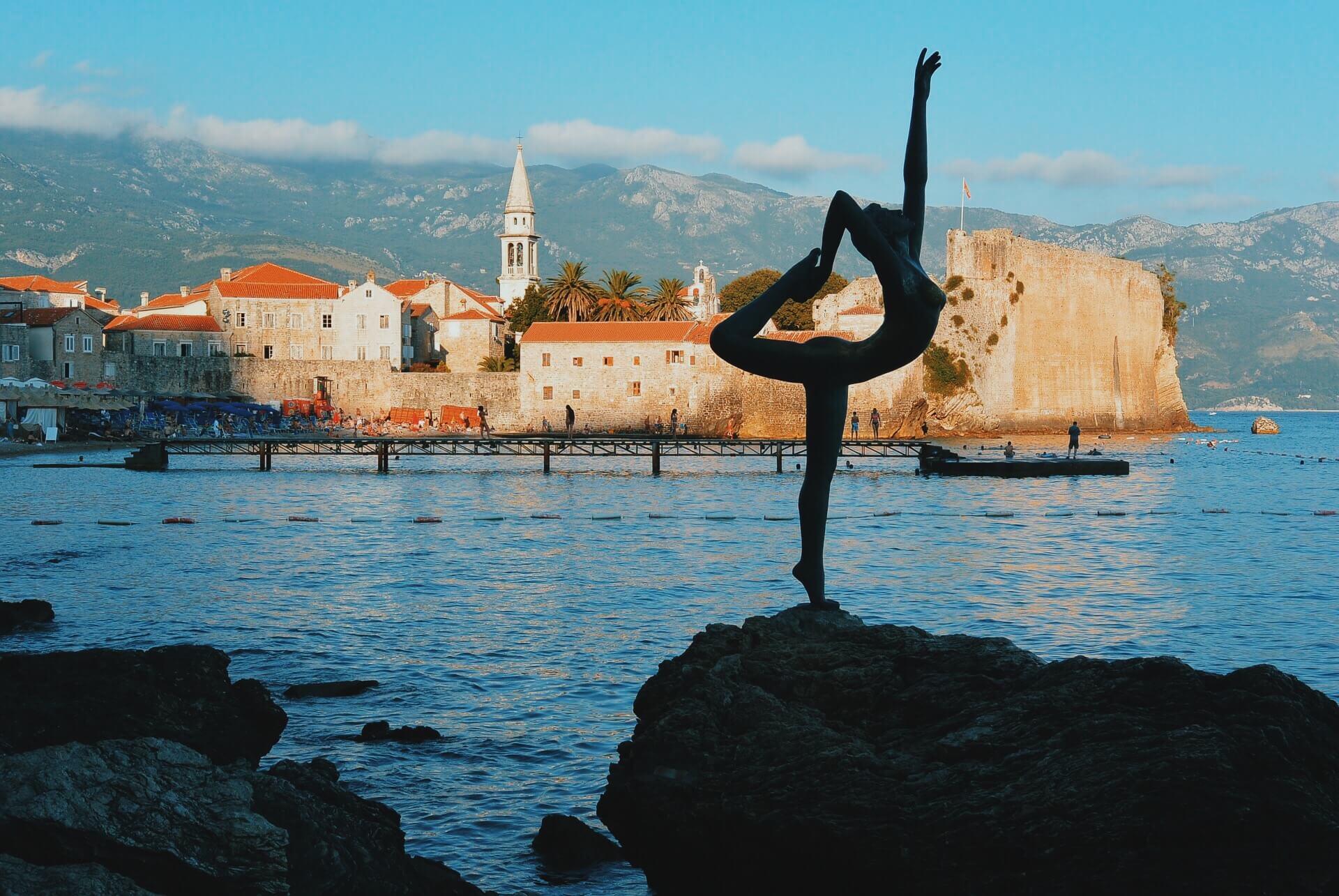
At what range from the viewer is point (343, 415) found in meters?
80.8

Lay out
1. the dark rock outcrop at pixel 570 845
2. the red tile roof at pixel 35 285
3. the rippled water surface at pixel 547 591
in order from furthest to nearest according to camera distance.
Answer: the red tile roof at pixel 35 285 < the rippled water surface at pixel 547 591 < the dark rock outcrop at pixel 570 845

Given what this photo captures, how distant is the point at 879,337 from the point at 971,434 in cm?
7138

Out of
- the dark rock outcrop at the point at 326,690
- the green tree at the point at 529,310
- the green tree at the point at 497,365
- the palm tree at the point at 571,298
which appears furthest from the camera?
the green tree at the point at 529,310

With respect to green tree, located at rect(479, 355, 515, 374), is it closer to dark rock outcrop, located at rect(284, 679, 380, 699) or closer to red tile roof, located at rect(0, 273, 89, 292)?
red tile roof, located at rect(0, 273, 89, 292)

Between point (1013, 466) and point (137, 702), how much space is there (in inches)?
1634

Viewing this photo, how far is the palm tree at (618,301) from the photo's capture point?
8669 centimetres

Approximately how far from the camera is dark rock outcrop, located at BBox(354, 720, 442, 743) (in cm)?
1095

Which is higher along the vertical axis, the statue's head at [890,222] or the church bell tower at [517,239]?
the church bell tower at [517,239]

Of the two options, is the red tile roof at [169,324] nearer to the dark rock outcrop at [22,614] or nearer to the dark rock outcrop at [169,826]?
the dark rock outcrop at [22,614]

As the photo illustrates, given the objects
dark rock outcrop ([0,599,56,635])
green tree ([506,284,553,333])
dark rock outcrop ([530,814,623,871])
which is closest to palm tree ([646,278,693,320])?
green tree ([506,284,553,333])

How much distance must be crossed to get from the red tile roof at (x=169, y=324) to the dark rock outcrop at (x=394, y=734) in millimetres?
76574

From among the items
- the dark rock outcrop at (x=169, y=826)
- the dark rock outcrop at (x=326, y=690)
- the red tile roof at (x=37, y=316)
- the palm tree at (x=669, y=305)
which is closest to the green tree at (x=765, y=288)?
the palm tree at (x=669, y=305)

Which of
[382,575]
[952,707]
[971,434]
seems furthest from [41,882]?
[971,434]

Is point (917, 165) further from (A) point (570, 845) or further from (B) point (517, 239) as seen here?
(B) point (517, 239)
